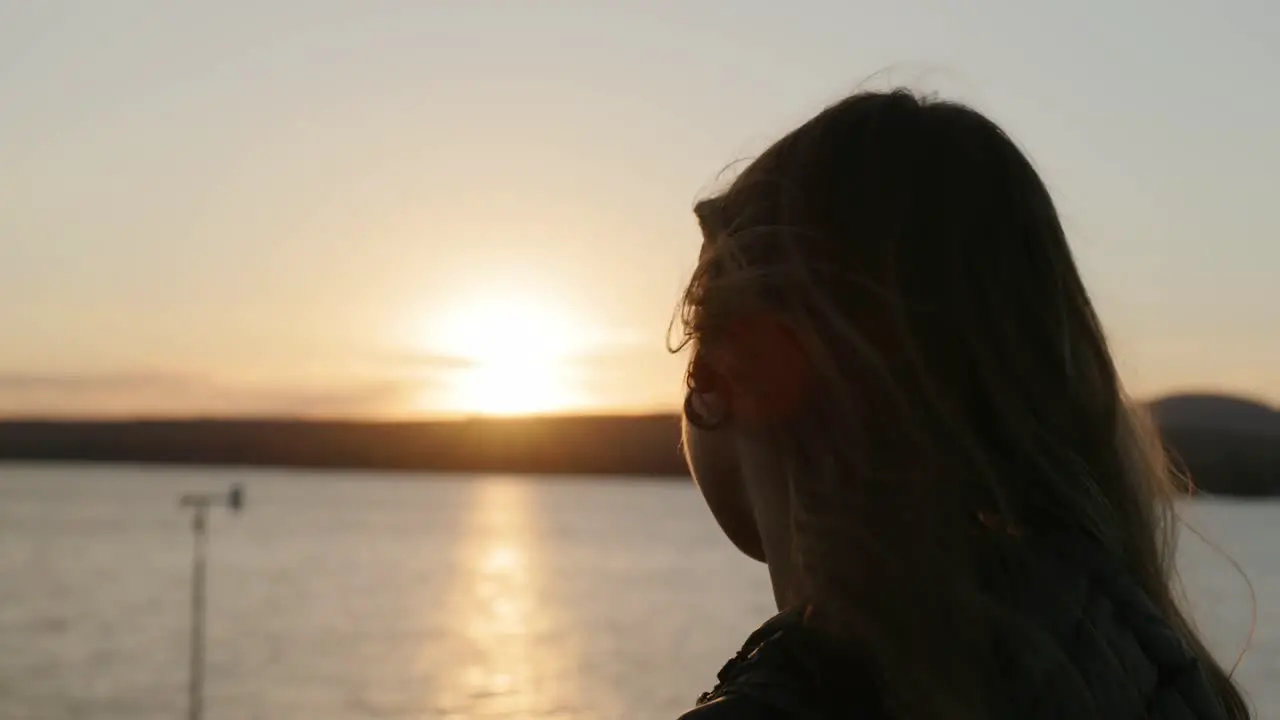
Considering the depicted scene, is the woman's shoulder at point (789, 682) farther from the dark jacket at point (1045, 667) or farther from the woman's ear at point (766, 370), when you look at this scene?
the woman's ear at point (766, 370)

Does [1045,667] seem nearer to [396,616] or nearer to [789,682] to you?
[789,682]

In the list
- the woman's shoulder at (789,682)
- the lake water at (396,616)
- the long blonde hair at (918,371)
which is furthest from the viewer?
the lake water at (396,616)

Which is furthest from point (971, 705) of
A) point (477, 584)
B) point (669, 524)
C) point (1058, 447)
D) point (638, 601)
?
point (669, 524)

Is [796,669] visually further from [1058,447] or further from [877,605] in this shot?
[1058,447]

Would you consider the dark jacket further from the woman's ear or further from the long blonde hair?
the woman's ear

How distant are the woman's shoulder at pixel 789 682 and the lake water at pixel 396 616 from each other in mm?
840

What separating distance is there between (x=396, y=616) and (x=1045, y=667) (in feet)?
172

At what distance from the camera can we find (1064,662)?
1.16 m

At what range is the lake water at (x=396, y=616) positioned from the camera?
34.9m

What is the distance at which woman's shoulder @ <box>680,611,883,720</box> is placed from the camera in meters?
1.12

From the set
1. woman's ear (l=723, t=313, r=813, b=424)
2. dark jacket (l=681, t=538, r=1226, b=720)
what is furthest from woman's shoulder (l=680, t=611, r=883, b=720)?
woman's ear (l=723, t=313, r=813, b=424)

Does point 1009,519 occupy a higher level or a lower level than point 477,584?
higher

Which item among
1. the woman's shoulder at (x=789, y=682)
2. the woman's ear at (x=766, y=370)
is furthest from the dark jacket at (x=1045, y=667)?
the woman's ear at (x=766, y=370)

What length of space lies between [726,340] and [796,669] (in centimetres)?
29
